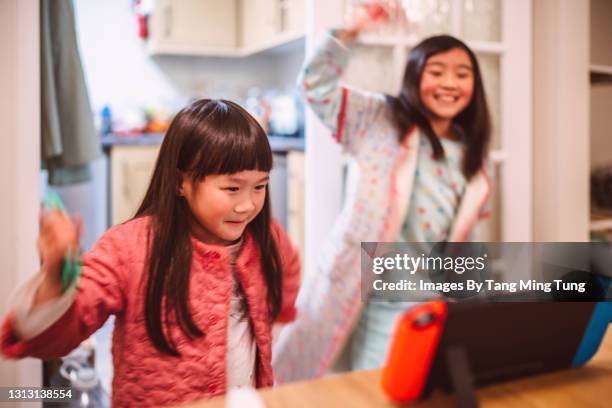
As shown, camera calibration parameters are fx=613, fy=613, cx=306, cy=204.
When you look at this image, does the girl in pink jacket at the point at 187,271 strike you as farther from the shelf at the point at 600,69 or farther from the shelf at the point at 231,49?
the shelf at the point at 231,49

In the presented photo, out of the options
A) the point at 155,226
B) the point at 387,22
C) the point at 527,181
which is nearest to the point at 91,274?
the point at 155,226

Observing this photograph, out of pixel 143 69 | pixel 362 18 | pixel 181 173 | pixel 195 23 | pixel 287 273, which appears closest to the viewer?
pixel 181 173

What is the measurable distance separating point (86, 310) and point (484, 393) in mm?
534

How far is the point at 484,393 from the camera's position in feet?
2.23

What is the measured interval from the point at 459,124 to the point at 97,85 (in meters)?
2.42

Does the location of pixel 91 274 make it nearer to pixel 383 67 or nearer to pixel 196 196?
pixel 196 196

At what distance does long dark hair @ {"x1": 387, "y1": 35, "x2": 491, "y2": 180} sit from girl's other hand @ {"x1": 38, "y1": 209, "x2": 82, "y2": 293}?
0.98 meters

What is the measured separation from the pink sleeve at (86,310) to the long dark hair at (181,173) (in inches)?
2.0

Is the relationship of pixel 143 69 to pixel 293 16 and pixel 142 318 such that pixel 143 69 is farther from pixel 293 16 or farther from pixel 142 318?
pixel 142 318

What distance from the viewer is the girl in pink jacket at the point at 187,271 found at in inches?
36.1

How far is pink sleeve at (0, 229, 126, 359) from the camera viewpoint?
0.77m

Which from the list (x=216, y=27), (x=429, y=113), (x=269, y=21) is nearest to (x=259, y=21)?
(x=269, y=21)

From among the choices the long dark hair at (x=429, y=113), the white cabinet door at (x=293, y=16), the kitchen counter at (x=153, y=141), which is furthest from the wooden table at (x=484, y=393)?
the white cabinet door at (x=293, y=16)

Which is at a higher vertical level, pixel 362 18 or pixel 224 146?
pixel 362 18
